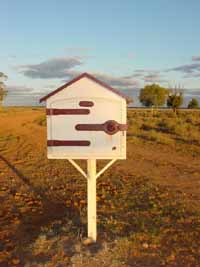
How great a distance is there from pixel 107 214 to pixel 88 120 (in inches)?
90.2

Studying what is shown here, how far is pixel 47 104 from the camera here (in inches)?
191

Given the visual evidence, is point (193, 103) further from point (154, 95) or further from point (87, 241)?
point (87, 241)

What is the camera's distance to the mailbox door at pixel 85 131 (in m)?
4.73

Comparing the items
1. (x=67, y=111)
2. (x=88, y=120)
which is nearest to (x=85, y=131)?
(x=88, y=120)

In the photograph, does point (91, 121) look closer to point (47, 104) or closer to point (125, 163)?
point (47, 104)

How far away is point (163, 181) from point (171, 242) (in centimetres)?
402

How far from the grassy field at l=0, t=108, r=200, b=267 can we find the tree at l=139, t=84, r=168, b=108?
52563 millimetres

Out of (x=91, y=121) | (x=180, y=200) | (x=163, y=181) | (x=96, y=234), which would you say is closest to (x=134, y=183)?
(x=163, y=181)

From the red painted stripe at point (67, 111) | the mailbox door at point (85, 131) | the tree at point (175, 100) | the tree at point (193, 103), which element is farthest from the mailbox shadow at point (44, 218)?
the tree at point (193, 103)

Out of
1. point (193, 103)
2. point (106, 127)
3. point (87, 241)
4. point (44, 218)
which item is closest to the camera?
point (106, 127)

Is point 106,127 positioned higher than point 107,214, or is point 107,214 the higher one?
point 106,127

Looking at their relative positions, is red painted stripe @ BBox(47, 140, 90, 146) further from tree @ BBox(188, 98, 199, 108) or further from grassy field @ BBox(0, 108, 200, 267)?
tree @ BBox(188, 98, 199, 108)

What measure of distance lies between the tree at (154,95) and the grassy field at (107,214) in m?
52.6

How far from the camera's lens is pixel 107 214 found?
627 cm
